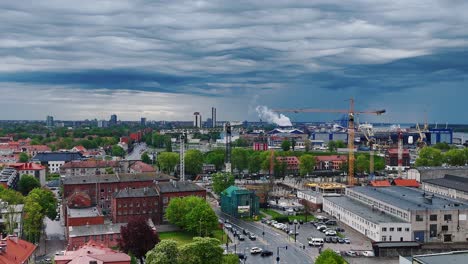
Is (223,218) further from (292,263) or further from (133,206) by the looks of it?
(292,263)

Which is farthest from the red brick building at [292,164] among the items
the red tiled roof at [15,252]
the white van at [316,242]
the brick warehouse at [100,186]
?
the red tiled roof at [15,252]

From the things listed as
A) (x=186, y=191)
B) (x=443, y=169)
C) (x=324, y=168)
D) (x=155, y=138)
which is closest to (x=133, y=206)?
(x=186, y=191)

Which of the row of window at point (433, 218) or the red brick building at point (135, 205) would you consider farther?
the red brick building at point (135, 205)

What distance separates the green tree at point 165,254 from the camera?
76.2 feet

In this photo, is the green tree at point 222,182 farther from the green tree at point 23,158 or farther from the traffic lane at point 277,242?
the green tree at point 23,158

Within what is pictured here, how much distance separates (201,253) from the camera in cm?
2427

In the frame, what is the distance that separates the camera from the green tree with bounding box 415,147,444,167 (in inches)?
2938

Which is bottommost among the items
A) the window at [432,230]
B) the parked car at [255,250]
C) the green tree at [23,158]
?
the parked car at [255,250]

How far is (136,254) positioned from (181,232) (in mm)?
9744

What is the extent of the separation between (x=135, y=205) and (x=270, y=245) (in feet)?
41.1

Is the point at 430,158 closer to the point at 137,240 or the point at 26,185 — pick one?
the point at 26,185

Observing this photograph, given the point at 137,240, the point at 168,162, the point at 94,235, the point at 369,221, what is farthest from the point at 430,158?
the point at 137,240

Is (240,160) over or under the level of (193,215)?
over

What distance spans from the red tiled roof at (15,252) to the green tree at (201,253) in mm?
8441
